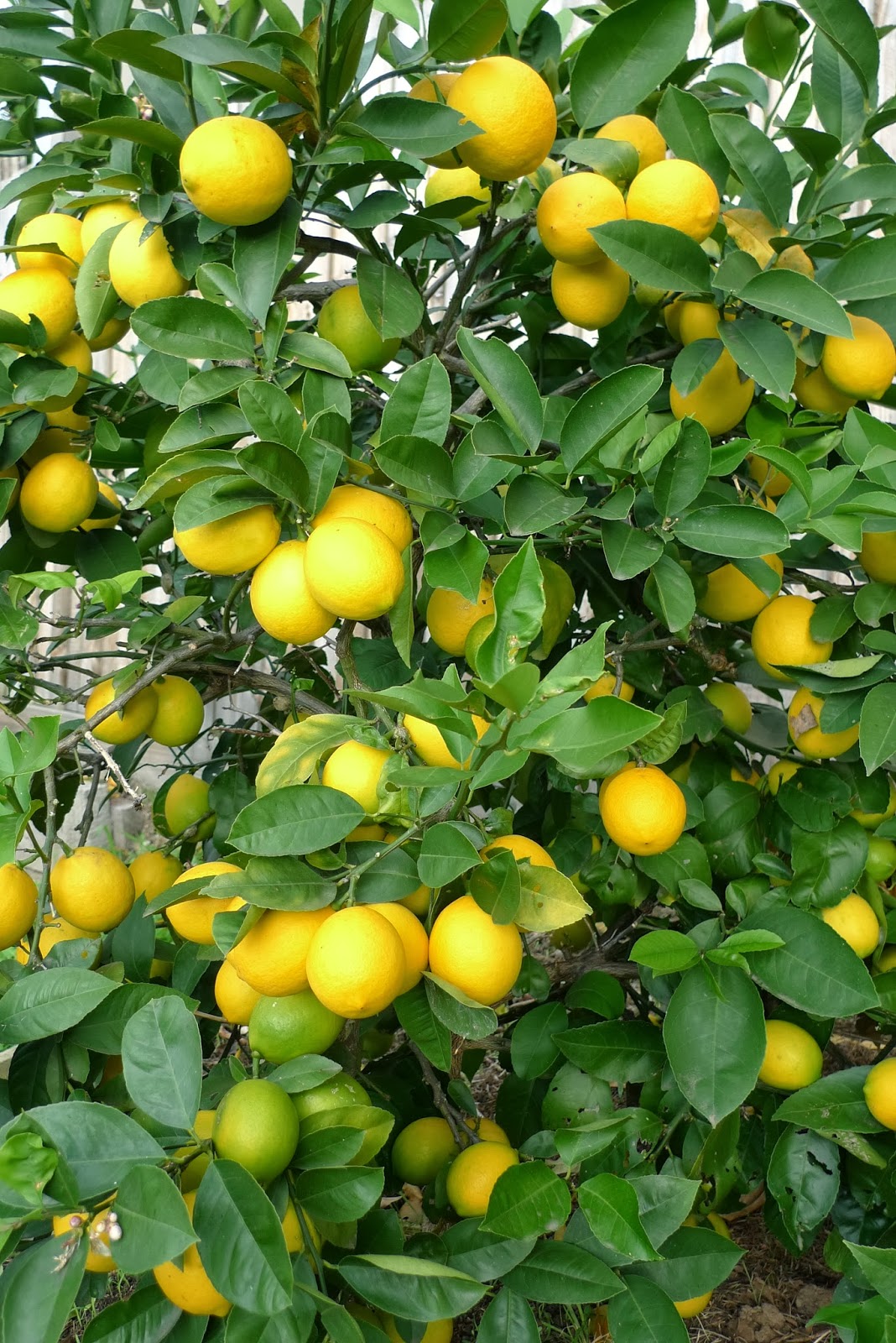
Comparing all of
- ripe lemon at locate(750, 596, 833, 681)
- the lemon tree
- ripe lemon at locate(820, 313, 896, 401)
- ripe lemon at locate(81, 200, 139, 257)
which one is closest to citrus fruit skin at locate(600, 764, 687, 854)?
the lemon tree

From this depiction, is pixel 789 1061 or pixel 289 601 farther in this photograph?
pixel 789 1061

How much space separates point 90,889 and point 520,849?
0.49 m

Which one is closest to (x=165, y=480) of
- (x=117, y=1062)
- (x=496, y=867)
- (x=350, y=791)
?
(x=350, y=791)

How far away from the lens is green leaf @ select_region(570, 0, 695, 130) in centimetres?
90

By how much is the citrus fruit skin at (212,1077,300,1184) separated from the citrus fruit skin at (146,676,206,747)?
0.47m

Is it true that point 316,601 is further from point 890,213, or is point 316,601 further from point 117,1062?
point 890,213

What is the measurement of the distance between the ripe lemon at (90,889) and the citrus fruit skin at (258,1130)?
0.36 metres

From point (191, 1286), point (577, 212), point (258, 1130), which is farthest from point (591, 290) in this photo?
point (191, 1286)

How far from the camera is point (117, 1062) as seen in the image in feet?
3.29

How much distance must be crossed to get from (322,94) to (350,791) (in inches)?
22.4

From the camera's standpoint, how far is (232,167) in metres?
0.80

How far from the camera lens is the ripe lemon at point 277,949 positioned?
76 centimetres

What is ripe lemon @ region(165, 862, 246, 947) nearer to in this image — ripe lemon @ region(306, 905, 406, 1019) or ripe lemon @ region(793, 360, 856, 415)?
ripe lemon @ region(306, 905, 406, 1019)

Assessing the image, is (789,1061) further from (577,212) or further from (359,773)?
(577,212)
